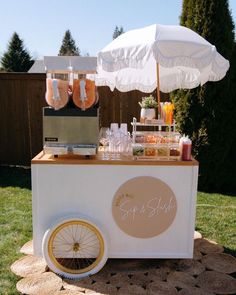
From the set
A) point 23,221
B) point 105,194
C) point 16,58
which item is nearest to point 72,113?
point 105,194

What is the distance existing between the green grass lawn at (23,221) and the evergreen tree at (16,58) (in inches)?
1010

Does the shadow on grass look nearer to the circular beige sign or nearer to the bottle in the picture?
the circular beige sign

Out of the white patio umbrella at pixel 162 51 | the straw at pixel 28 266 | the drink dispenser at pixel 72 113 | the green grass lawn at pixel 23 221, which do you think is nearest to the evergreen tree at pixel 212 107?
the green grass lawn at pixel 23 221

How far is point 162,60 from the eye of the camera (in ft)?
8.14

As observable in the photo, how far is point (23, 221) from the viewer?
384 centimetres

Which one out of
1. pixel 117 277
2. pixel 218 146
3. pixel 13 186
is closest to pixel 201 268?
pixel 117 277

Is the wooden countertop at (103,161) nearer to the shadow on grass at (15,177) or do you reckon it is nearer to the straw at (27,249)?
the straw at (27,249)

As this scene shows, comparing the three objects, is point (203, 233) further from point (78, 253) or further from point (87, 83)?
point (87, 83)

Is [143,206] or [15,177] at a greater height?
[143,206]

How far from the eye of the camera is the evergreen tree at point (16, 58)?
29203mm

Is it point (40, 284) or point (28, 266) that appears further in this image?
point (28, 266)

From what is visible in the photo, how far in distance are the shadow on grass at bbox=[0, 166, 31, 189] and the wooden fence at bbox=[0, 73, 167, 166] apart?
202mm

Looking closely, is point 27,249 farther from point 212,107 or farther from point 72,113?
point 212,107

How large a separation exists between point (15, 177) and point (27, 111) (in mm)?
1165
